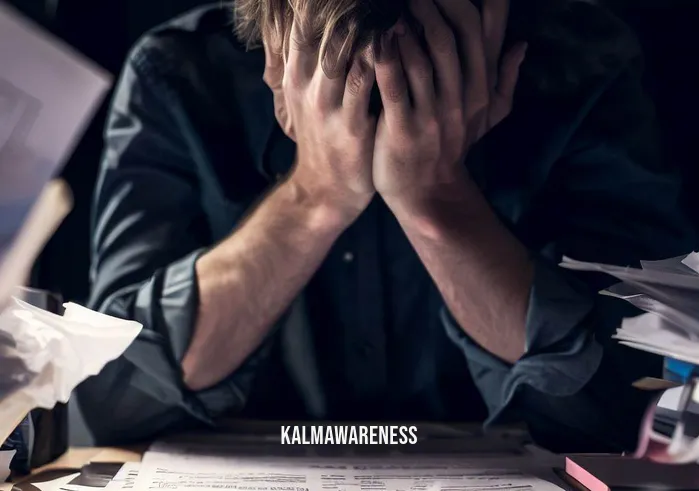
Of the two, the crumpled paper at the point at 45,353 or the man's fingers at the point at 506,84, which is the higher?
the man's fingers at the point at 506,84

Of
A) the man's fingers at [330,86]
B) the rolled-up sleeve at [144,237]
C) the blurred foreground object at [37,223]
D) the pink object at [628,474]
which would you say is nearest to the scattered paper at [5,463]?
the blurred foreground object at [37,223]

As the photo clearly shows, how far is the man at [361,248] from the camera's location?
0.77m

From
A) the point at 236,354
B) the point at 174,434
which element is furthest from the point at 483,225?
the point at 174,434

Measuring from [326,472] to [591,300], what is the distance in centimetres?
38

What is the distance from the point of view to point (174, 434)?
2.62 ft

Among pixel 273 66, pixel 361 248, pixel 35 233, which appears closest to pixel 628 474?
pixel 361 248

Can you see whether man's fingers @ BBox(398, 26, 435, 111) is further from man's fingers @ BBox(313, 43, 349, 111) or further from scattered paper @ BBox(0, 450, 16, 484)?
scattered paper @ BBox(0, 450, 16, 484)

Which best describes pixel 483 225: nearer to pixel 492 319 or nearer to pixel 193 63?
pixel 492 319

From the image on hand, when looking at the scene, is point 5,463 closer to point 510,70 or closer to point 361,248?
point 361,248

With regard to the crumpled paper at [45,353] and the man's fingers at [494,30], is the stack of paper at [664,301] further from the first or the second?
the crumpled paper at [45,353]

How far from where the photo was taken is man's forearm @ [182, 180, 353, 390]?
775 mm

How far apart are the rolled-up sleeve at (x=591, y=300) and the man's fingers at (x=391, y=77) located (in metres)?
0.22

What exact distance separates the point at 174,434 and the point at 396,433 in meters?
0.28

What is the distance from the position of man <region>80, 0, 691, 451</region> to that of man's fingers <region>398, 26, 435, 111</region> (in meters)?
0.07
